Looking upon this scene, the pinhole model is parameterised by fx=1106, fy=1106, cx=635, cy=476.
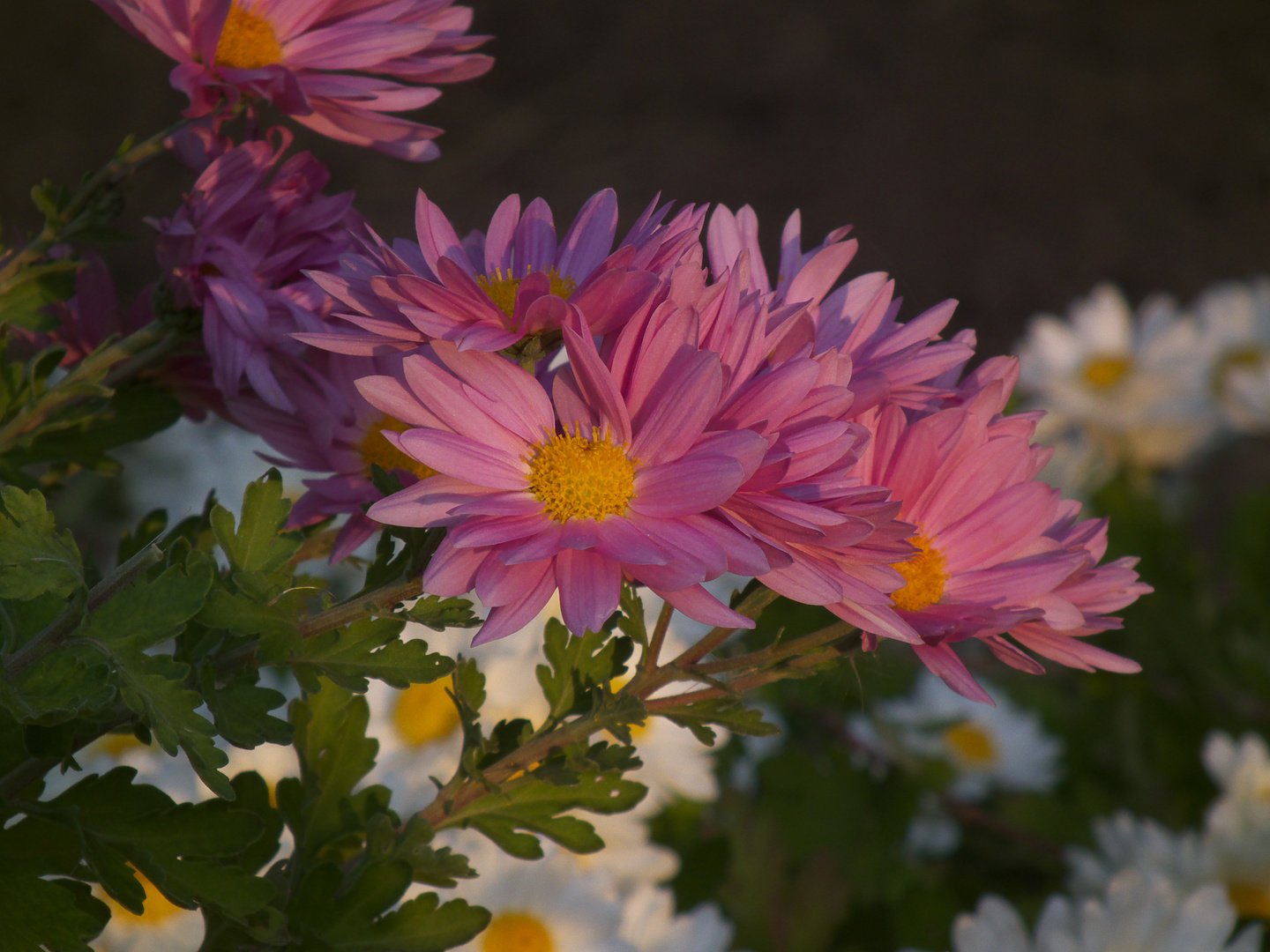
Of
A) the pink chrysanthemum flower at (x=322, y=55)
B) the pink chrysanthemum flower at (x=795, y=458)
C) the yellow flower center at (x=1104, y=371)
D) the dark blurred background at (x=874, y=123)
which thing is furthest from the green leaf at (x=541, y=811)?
the dark blurred background at (x=874, y=123)

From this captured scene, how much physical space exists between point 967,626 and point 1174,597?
1.30 meters

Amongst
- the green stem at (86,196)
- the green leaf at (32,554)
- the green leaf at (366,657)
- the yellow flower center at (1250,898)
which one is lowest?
the yellow flower center at (1250,898)

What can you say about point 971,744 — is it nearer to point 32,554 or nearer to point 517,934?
point 517,934

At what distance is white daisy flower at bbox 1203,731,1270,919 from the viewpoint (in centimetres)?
101

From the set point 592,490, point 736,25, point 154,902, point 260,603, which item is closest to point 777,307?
point 592,490

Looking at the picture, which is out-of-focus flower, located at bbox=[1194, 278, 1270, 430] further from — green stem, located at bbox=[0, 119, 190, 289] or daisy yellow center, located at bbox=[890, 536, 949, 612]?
green stem, located at bbox=[0, 119, 190, 289]

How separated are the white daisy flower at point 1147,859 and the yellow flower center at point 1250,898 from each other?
44mm

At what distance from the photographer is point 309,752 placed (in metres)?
0.54

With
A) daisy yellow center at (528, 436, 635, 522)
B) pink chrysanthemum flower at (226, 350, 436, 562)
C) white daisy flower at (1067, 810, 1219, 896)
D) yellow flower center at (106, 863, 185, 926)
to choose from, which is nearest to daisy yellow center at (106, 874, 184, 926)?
yellow flower center at (106, 863, 185, 926)

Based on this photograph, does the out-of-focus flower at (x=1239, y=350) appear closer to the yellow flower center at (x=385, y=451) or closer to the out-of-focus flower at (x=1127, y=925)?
the out-of-focus flower at (x=1127, y=925)

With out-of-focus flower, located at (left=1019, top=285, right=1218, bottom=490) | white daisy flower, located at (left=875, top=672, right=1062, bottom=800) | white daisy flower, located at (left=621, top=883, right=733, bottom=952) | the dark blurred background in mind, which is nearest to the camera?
white daisy flower, located at (left=621, top=883, right=733, bottom=952)

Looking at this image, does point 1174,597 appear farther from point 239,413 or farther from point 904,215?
point 904,215

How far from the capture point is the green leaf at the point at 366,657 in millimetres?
417

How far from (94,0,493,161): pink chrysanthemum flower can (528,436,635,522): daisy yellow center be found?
198mm
